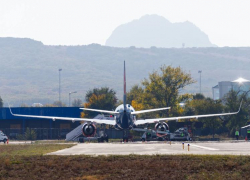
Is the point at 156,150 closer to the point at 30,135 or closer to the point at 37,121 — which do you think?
the point at 30,135

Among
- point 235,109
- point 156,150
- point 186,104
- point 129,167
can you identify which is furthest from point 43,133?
point 129,167

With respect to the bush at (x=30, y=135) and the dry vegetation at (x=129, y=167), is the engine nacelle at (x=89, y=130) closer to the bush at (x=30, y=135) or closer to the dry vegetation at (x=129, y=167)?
the bush at (x=30, y=135)

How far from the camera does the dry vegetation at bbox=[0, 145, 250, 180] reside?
37.9 metres

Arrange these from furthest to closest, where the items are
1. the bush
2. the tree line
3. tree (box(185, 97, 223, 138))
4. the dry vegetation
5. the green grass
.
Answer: the bush
the tree line
tree (box(185, 97, 223, 138))
the green grass
the dry vegetation

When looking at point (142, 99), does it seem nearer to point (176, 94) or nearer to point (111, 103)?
point (176, 94)

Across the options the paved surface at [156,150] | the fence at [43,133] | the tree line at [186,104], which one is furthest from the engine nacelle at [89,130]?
the fence at [43,133]

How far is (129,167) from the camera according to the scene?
40438 millimetres

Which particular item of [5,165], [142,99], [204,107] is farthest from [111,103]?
[5,165]

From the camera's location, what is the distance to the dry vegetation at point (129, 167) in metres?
37.9

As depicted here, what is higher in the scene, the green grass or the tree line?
the tree line

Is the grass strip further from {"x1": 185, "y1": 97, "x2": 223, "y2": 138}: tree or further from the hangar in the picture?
the hangar

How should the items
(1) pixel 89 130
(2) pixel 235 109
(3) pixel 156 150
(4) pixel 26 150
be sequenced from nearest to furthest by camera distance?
(3) pixel 156 150
(4) pixel 26 150
(1) pixel 89 130
(2) pixel 235 109

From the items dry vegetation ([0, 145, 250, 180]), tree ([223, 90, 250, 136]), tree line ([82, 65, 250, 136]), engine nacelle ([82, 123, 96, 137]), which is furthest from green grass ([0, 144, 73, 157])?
tree ([223, 90, 250, 136])

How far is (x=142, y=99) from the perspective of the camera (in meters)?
121
